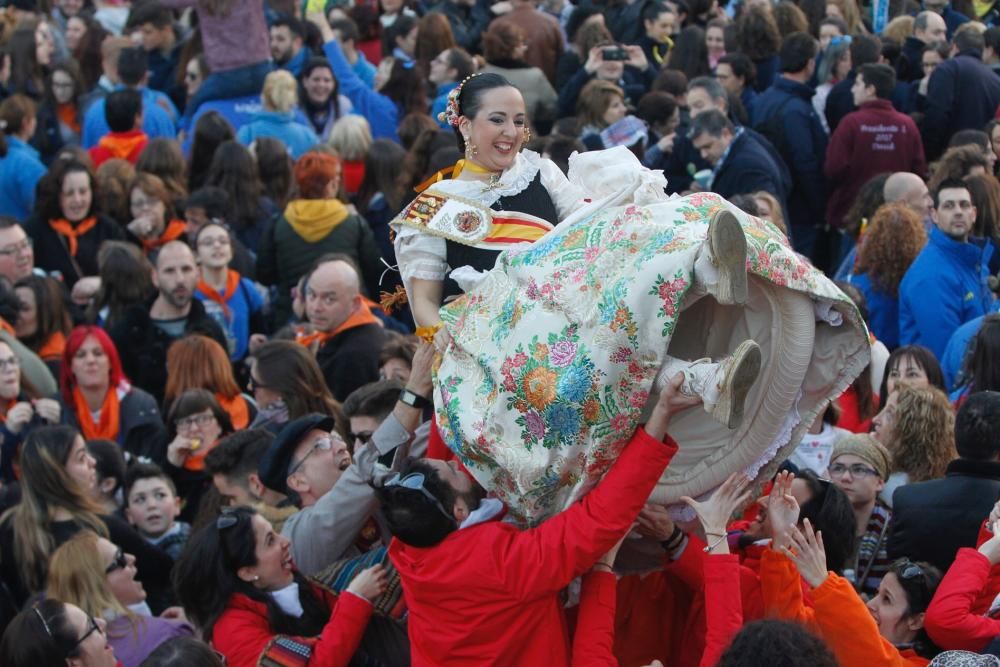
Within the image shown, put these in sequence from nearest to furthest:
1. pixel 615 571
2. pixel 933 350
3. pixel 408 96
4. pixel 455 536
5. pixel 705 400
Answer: pixel 705 400, pixel 455 536, pixel 615 571, pixel 933 350, pixel 408 96

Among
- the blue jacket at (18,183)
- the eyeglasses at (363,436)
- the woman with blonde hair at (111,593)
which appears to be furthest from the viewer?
the blue jacket at (18,183)

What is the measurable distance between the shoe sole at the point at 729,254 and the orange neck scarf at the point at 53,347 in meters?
5.52

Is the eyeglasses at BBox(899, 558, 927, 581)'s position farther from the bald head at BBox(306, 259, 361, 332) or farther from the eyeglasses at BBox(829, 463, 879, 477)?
the bald head at BBox(306, 259, 361, 332)

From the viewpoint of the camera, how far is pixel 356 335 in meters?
8.22

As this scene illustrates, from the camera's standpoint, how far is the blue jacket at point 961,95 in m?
10.9

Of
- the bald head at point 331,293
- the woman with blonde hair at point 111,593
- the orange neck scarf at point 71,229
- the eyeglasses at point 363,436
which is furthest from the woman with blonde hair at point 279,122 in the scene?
the eyeglasses at point 363,436

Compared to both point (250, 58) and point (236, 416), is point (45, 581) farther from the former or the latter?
point (250, 58)

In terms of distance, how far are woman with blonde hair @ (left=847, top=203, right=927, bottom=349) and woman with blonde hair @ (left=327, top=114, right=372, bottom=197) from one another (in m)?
3.87

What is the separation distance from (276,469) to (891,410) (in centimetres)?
234

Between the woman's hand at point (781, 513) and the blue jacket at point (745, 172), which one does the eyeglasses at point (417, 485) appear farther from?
the blue jacket at point (745, 172)

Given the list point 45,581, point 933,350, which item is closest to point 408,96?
point 933,350

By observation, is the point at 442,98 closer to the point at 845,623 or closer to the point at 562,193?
the point at 562,193

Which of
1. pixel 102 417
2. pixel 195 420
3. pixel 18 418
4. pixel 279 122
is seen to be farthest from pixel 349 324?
pixel 279 122

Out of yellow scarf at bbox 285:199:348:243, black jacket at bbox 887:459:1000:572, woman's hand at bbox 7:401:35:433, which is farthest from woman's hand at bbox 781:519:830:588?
yellow scarf at bbox 285:199:348:243
